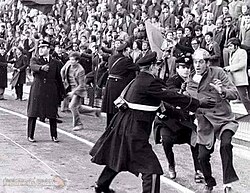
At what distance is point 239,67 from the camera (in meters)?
12.8

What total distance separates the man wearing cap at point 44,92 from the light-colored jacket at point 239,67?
3.58 metres

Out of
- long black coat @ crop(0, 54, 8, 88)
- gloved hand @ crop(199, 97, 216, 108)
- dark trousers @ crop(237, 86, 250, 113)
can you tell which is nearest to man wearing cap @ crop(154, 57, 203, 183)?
gloved hand @ crop(199, 97, 216, 108)

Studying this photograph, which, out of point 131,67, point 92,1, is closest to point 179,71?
point 131,67

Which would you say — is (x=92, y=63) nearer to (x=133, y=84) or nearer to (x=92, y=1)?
(x=92, y=1)

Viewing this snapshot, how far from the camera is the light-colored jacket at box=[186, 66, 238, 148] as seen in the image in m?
7.75

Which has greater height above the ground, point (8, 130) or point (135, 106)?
point (135, 106)

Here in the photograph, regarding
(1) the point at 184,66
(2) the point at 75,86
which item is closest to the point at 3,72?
(2) the point at 75,86

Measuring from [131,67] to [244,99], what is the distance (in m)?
2.55

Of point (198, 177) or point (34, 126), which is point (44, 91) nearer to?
point (34, 126)

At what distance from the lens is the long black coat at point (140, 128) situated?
6948 mm

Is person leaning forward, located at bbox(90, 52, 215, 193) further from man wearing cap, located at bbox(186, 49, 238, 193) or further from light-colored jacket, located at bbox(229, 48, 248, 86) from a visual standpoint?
light-colored jacket, located at bbox(229, 48, 248, 86)

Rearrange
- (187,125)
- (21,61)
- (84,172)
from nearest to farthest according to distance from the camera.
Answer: (187,125) < (84,172) < (21,61)

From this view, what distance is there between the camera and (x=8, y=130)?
13039mm

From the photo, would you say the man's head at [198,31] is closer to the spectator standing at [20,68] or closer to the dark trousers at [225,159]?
the dark trousers at [225,159]
